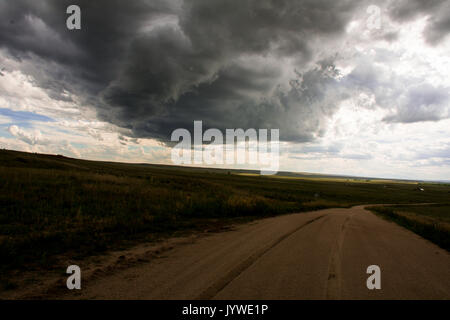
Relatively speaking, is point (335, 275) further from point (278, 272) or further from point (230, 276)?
point (230, 276)

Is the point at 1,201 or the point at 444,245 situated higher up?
the point at 1,201

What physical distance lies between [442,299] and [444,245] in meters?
7.27

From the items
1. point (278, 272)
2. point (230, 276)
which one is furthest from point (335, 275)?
point (230, 276)

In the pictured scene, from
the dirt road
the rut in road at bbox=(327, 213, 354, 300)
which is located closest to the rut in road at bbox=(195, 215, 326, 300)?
the dirt road

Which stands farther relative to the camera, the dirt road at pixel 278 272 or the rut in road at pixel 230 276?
the dirt road at pixel 278 272

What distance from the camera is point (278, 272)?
6.32 metres

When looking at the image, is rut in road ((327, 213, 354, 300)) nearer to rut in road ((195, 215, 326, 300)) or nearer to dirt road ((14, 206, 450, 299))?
dirt road ((14, 206, 450, 299))

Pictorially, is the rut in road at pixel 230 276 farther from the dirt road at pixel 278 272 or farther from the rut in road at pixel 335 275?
the rut in road at pixel 335 275

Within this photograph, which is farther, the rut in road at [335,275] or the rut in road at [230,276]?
the rut in road at [335,275]

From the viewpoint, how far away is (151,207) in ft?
54.6

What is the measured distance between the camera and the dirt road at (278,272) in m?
5.19

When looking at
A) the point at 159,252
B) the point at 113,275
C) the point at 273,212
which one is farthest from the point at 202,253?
the point at 273,212

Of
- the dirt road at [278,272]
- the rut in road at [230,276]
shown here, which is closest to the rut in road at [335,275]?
the dirt road at [278,272]
